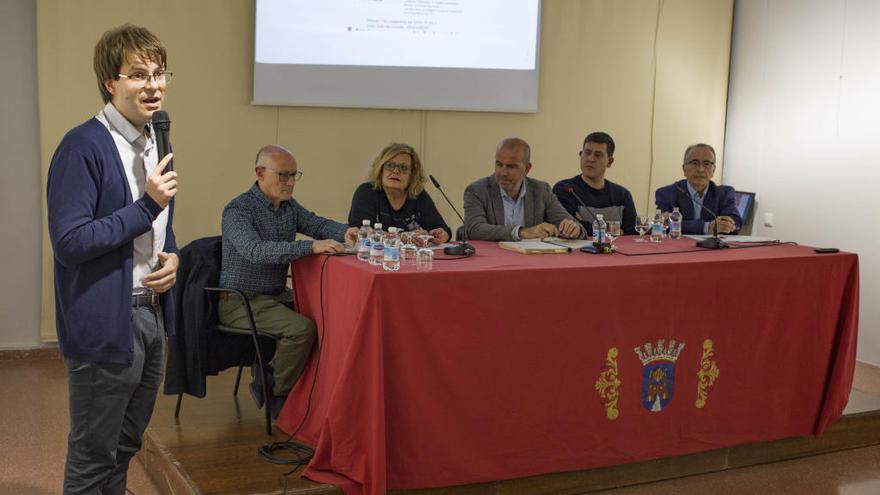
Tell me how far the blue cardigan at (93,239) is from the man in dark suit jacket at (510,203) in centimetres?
210

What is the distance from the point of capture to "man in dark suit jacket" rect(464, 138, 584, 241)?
385 cm

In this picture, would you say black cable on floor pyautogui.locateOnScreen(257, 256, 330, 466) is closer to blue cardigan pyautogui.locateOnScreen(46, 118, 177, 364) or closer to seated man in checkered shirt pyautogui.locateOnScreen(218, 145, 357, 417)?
seated man in checkered shirt pyautogui.locateOnScreen(218, 145, 357, 417)

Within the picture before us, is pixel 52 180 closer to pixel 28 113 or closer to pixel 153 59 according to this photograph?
pixel 153 59

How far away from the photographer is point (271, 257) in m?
3.02

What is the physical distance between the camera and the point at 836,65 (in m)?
5.07

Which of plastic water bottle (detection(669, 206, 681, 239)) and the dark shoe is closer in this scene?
the dark shoe

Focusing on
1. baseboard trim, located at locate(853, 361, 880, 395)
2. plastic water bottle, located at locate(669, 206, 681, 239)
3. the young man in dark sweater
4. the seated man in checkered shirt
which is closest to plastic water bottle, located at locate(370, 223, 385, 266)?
the seated man in checkered shirt

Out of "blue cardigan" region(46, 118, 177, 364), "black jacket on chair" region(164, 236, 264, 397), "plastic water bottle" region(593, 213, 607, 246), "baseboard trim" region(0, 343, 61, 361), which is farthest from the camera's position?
"baseboard trim" region(0, 343, 61, 361)

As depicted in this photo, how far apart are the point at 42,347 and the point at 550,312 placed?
298cm

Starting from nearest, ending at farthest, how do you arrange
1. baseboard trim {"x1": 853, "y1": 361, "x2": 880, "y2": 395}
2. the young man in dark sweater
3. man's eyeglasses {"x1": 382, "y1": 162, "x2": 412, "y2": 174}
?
man's eyeglasses {"x1": 382, "y1": 162, "x2": 412, "y2": 174}, the young man in dark sweater, baseboard trim {"x1": 853, "y1": 361, "x2": 880, "y2": 395}

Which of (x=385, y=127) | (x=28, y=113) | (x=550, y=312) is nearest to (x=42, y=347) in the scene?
(x=28, y=113)

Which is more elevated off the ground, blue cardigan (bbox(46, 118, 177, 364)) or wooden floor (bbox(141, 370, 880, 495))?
blue cardigan (bbox(46, 118, 177, 364))

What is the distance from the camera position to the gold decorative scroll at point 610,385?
2.98m

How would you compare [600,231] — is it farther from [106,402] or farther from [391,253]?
[106,402]
